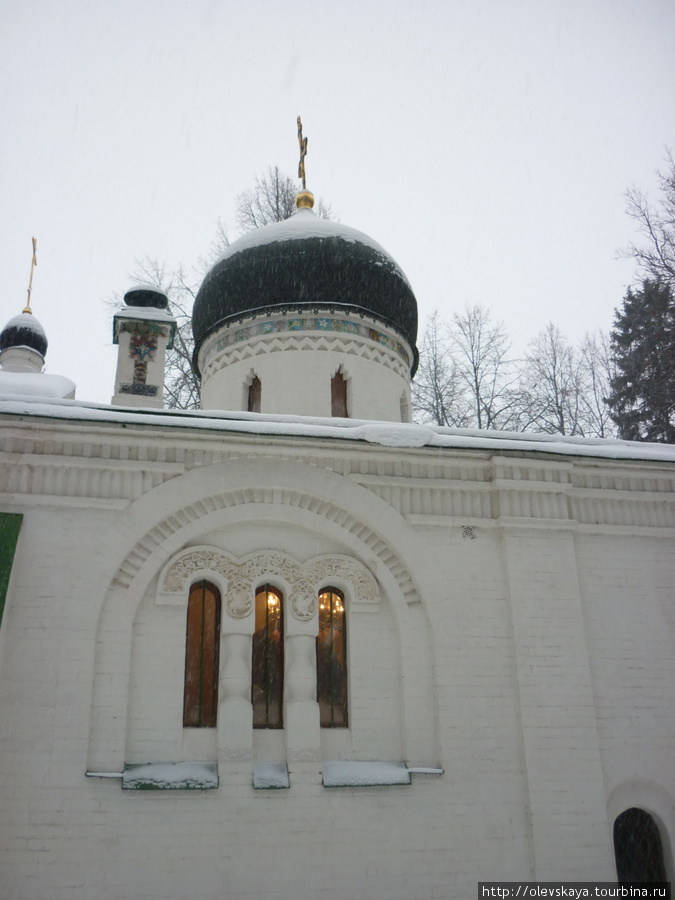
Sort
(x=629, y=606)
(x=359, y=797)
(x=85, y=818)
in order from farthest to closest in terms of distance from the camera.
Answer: (x=629, y=606) → (x=359, y=797) → (x=85, y=818)

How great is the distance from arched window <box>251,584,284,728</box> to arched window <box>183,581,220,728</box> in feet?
1.07

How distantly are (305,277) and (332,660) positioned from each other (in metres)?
4.75

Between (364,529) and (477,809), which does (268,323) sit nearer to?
(364,529)

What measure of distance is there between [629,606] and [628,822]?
1.79 metres

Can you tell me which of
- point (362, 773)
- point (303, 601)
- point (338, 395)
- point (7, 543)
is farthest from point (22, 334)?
point (362, 773)

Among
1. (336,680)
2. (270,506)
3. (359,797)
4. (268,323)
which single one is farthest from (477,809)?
(268,323)

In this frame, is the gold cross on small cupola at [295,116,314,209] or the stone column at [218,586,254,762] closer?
the stone column at [218,586,254,762]

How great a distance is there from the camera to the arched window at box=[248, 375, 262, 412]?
908 cm

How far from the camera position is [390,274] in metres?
9.51

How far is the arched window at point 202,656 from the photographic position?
5.89 m

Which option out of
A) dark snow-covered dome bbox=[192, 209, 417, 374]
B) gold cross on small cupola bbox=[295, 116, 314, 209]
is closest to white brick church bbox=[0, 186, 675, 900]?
dark snow-covered dome bbox=[192, 209, 417, 374]

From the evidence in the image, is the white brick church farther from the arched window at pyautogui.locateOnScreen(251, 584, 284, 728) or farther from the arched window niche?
the arched window niche

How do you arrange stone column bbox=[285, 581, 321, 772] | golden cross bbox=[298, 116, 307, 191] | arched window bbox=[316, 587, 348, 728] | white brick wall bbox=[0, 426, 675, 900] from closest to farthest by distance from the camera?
white brick wall bbox=[0, 426, 675, 900], stone column bbox=[285, 581, 321, 772], arched window bbox=[316, 587, 348, 728], golden cross bbox=[298, 116, 307, 191]

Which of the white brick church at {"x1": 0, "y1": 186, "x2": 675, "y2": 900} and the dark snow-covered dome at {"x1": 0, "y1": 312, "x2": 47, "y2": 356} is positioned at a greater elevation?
the dark snow-covered dome at {"x1": 0, "y1": 312, "x2": 47, "y2": 356}
